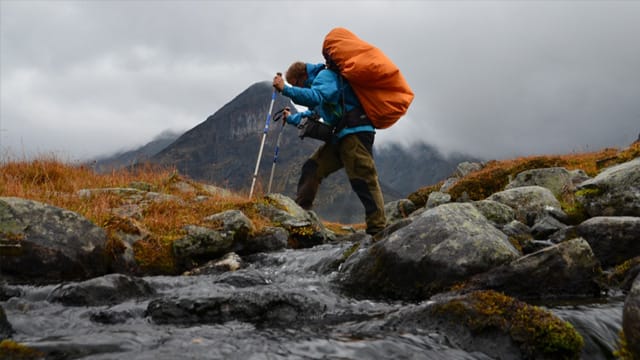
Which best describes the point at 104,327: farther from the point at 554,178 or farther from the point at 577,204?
the point at 554,178

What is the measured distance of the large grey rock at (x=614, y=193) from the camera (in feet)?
28.7

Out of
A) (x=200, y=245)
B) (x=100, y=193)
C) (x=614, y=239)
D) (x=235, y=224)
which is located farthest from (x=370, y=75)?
(x=100, y=193)

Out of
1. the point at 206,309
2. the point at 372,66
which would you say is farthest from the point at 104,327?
the point at 372,66

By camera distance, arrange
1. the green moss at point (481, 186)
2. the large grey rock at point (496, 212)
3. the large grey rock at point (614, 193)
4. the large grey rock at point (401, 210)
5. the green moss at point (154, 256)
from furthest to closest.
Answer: the large grey rock at point (401, 210) → the green moss at point (481, 186) → the large grey rock at point (496, 212) → the large grey rock at point (614, 193) → the green moss at point (154, 256)

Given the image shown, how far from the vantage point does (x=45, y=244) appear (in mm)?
7035

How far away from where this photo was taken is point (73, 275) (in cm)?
719

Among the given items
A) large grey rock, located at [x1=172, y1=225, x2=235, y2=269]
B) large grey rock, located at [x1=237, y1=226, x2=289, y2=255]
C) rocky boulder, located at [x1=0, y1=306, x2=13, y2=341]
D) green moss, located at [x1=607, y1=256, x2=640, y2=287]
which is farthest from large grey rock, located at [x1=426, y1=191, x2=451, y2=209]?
rocky boulder, located at [x1=0, y1=306, x2=13, y2=341]

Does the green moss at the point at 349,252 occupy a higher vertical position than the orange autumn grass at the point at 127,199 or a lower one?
lower

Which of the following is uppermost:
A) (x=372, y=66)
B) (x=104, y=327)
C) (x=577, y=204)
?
(x=372, y=66)

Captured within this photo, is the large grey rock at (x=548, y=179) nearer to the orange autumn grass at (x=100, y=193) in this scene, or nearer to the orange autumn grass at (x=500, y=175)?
the orange autumn grass at (x=500, y=175)

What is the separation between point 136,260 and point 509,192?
8918 mm

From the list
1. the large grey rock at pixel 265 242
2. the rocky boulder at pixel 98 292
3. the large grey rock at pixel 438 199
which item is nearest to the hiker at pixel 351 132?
the large grey rock at pixel 265 242

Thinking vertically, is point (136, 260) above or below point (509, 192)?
below

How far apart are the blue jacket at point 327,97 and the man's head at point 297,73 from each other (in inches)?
12.9
